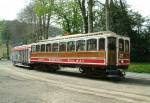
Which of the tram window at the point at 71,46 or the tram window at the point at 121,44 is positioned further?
the tram window at the point at 71,46

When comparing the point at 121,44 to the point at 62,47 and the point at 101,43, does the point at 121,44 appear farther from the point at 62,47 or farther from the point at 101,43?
the point at 62,47

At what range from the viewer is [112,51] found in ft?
86.0

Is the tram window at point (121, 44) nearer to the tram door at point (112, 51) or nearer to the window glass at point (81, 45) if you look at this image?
the tram door at point (112, 51)

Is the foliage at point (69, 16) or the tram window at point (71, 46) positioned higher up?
the foliage at point (69, 16)

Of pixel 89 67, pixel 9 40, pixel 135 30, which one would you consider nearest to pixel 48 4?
pixel 135 30

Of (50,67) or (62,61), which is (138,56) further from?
(62,61)

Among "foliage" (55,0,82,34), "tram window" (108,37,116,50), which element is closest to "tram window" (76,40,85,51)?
"tram window" (108,37,116,50)

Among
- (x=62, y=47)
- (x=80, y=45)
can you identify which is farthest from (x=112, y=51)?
(x=62, y=47)

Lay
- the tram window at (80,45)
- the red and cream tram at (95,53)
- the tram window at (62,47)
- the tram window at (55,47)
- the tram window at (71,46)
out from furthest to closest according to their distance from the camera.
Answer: the tram window at (55,47) < the tram window at (62,47) < the tram window at (71,46) < the tram window at (80,45) < the red and cream tram at (95,53)

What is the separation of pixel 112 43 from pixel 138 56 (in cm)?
2233

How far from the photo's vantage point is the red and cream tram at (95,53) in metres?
26.0

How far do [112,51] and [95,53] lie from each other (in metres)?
1.20

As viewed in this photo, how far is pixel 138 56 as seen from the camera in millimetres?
48000

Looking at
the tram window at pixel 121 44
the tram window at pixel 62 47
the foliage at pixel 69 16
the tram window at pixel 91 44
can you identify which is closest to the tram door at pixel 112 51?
the tram window at pixel 121 44
